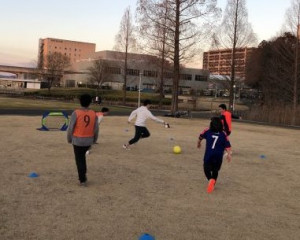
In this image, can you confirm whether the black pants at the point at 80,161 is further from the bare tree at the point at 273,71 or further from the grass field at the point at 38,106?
the bare tree at the point at 273,71

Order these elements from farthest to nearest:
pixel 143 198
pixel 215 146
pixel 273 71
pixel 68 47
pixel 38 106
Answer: pixel 68 47 → pixel 273 71 → pixel 38 106 → pixel 215 146 → pixel 143 198

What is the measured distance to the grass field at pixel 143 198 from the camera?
199 inches

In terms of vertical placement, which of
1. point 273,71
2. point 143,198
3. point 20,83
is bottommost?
point 143,198

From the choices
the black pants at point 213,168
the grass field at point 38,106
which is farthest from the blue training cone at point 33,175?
the grass field at point 38,106

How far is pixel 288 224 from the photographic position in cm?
557

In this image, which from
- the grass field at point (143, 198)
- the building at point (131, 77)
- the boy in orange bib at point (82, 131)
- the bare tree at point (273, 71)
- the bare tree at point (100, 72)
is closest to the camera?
the grass field at point (143, 198)

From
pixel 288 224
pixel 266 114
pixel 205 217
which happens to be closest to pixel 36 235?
pixel 205 217

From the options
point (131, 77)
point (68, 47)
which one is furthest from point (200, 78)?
point (68, 47)

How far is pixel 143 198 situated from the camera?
6.57 metres

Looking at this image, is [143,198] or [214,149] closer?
[143,198]

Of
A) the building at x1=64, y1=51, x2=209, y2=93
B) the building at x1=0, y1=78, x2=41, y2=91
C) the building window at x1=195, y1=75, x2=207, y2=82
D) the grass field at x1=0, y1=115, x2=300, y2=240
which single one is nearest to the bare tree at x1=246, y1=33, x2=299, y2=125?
the building at x1=64, y1=51, x2=209, y2=93

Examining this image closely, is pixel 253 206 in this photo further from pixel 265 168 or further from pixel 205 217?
pixel 265 168

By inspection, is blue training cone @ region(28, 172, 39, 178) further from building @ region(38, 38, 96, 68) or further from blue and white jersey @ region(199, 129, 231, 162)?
building @ region(38, 38, 96, 68)

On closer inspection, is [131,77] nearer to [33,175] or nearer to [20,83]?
[20,83]
